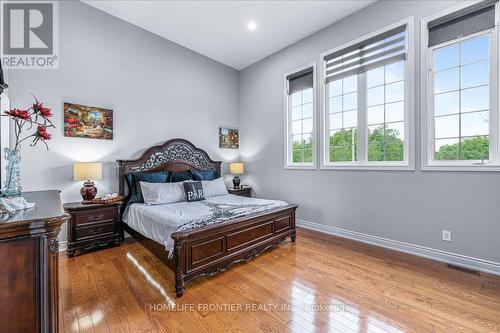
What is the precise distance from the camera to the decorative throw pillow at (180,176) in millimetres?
3891

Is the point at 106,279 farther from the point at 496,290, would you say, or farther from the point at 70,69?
the point at 496,290

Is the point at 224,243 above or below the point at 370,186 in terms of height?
below

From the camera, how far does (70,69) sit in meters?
3.17

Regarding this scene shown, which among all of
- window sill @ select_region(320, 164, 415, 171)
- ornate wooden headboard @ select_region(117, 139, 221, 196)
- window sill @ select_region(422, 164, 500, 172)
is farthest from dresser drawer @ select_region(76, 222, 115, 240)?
window sill @ select_region(422, 164, 500, 172)

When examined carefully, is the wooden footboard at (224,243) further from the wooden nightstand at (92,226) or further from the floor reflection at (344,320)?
the wooden nightstand at (92,226)

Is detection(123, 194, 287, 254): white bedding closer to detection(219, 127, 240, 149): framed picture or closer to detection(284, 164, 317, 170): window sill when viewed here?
detection(284, 164, 317, 170): window sill

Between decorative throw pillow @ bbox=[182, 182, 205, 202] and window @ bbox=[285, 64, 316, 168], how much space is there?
177cm

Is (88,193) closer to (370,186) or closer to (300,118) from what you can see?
(300,118)

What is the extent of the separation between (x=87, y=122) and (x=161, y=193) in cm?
149

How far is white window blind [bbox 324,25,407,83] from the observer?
301cm

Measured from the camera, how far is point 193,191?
349cm

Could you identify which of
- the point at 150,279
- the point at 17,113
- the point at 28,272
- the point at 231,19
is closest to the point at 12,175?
the point at 17,113
